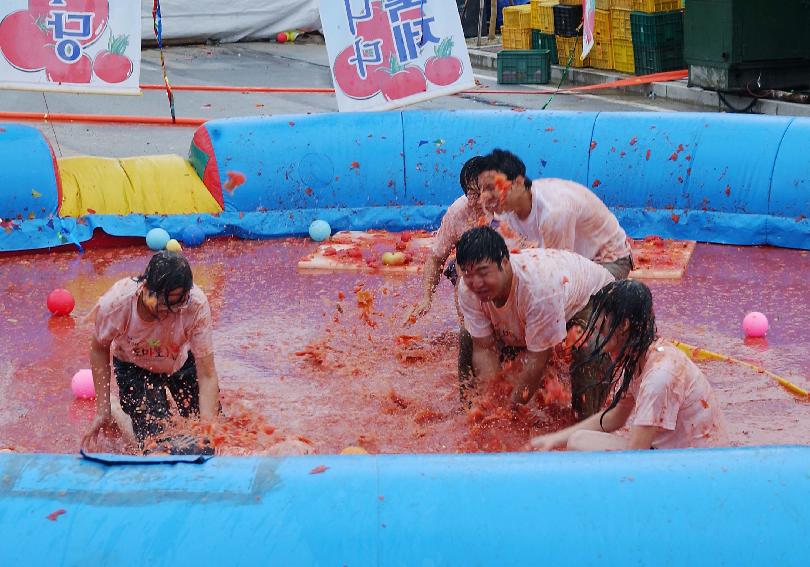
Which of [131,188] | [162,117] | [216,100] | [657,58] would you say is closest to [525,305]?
[131,188]

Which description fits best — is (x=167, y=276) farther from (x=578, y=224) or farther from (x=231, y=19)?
(x=231, y=19)

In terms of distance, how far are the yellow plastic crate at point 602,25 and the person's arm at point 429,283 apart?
10.8m

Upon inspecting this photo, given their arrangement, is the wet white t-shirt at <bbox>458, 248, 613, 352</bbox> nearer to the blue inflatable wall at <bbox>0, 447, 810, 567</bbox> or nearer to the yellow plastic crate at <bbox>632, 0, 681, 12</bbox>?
the blue inflatable wall at <bbox>0, 447, 810, 567</bbox>

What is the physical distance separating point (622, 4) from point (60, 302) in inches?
426

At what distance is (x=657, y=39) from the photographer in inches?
640

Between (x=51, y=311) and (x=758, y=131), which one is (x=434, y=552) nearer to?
(x=51, y=311)

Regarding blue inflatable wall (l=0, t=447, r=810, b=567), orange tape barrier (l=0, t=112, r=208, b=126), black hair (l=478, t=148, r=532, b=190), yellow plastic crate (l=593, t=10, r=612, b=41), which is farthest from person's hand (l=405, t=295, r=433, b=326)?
yellow plastic crate (l=593, t=10, r=612, b=41)

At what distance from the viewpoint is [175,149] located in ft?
44.8

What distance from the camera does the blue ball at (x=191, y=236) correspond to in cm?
970

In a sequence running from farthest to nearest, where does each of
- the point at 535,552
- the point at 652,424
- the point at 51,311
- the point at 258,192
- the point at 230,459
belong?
the point at 258,192 < the point at 51,311 < the point at 652,424 < the point at 230,459 < the point at 535,552

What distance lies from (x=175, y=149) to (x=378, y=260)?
540 centimetres

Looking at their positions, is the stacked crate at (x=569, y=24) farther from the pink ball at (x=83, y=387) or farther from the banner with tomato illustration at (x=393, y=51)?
the pink ball at (x=83, y=387)

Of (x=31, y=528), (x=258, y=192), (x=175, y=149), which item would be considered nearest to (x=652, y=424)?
(x=31, y=528)

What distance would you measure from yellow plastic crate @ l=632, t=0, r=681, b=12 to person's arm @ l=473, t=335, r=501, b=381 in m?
11.3
